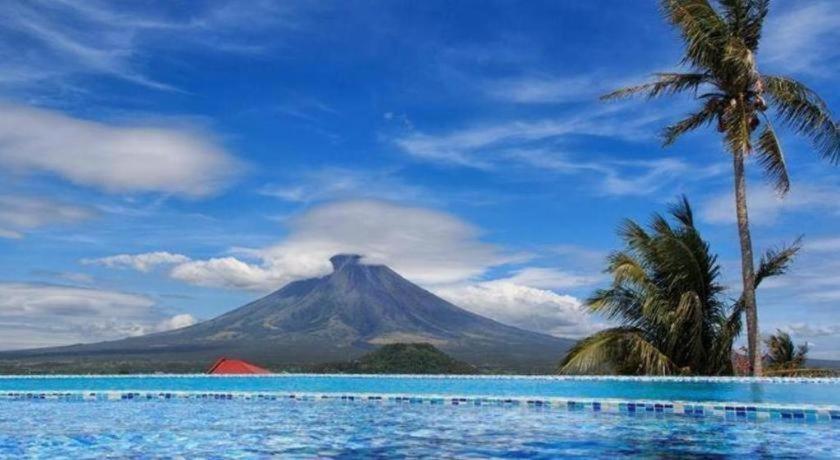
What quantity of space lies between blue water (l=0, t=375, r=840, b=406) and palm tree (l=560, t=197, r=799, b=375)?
0.70 metres

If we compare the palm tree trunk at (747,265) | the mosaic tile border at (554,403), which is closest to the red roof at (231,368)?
the mosaic tile border at (554,403)

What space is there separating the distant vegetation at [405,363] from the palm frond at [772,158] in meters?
12.3

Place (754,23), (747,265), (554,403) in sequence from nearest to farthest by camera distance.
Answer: (554,403) < (747,265) < (754,23)

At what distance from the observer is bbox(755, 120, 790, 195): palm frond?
597 inches

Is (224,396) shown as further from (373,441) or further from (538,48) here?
A: (538,48)

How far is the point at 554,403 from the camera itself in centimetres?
1299

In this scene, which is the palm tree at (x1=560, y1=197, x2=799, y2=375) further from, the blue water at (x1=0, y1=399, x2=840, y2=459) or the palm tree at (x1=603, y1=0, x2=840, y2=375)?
the blue water at (x1=0, y1=399, x2=840, y2=459)

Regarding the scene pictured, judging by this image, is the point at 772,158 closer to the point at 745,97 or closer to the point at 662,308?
the point at 745,97

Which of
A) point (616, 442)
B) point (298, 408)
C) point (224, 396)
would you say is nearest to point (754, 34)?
point (616, 442)

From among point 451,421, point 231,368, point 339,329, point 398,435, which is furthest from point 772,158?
point 339,329

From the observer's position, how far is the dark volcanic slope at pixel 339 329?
85000 mm

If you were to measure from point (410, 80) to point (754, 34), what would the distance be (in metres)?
11.4

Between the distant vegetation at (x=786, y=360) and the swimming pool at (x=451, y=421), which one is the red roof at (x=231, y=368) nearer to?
the swimming pool at (x=451, y=421)

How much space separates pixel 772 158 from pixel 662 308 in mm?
3671
